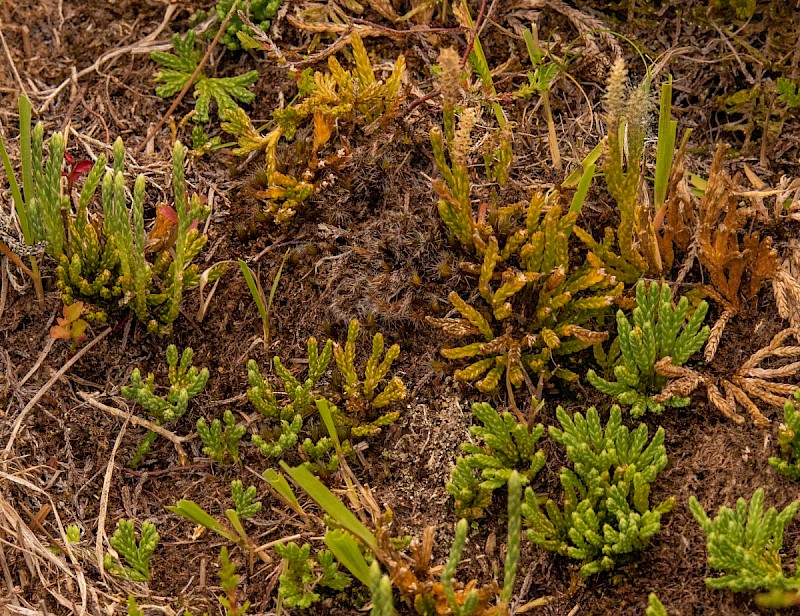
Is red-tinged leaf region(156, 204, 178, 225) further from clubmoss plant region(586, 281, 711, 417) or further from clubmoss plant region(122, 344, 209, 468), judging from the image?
clubmoss plant region(586, 281, 711, 417)

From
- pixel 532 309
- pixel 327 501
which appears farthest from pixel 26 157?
pixel 532 309

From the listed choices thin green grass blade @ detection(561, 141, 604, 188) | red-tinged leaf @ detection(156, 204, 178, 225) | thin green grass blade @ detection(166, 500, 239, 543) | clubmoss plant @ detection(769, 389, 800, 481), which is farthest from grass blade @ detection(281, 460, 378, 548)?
thin green grass blade @ detection(561, 141, 604, 188)

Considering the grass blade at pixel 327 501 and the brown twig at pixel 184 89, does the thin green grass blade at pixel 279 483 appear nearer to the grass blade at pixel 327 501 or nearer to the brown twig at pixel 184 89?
the grass blade at pixel 327 501

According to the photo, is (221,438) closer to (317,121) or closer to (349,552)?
(349,552)

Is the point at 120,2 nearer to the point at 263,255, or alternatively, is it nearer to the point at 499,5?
the point at 263,255

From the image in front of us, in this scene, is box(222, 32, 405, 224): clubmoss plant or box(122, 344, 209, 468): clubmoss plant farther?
box(222, 32, 405, 224): clubmoss plant

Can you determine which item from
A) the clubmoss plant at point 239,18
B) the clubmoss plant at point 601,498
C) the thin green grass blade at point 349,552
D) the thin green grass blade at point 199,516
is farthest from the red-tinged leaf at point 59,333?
the clubmoss plant at point 601,498
